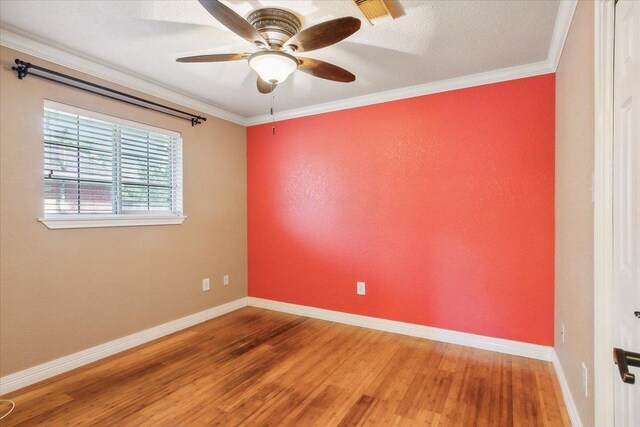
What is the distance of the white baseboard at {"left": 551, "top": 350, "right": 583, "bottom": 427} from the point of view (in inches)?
69.6

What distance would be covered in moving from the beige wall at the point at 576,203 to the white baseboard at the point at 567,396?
0.05 meters

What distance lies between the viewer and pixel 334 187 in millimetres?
3617

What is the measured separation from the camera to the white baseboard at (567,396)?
1768 mm

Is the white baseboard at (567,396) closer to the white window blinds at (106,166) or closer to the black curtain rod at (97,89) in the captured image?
the white window blinds at (106,166)

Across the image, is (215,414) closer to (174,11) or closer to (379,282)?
(379,282)

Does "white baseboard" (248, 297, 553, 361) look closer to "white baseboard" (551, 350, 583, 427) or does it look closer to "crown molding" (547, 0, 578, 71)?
"white baseboard" (551, 350, 583, 427)

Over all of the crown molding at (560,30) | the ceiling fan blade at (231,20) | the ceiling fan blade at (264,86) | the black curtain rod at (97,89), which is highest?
the crown molding at (560,30)

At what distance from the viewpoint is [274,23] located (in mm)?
1969

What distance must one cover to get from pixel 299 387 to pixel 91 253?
2027 millimetres

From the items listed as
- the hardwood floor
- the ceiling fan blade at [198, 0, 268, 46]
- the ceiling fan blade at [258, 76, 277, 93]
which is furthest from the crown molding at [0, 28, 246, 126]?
the hardwood floor

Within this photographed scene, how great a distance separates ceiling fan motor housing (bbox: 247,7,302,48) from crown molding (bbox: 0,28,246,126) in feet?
5.03

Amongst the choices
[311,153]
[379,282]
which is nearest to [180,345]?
[379,282]
